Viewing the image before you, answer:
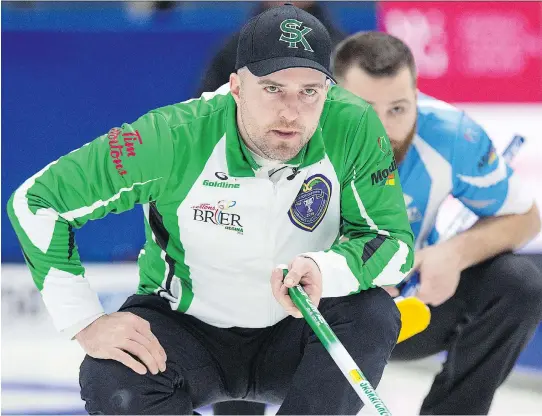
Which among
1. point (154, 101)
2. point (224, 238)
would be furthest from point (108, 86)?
point (224, 238)

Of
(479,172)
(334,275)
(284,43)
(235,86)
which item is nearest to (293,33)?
(284,43)

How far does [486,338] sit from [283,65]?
1124 millimetres

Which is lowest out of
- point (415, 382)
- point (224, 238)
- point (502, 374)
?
point (415, 382)

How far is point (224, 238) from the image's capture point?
8.05 feet

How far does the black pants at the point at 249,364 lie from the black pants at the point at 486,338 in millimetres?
510

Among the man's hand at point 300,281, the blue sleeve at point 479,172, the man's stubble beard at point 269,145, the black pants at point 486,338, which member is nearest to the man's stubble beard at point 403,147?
the blue sleeve at point 479,172

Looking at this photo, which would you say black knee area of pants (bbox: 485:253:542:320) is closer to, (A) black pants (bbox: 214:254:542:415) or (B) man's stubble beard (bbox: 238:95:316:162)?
(A) black pants (bbox: 214:254:542:415)

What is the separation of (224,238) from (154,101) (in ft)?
5.48

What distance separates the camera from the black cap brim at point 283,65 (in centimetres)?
226

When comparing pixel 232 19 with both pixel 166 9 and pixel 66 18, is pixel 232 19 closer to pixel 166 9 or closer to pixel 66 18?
pixel 166 9

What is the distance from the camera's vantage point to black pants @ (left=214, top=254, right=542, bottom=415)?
290 centimetres

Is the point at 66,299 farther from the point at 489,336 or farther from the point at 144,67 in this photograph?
the point at 144,67

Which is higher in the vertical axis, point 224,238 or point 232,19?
point 232,19

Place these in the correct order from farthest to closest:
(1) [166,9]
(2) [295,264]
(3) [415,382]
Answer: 1. (1) [166,9]
2. (3) [415,382]
3. (2) [295,264]
